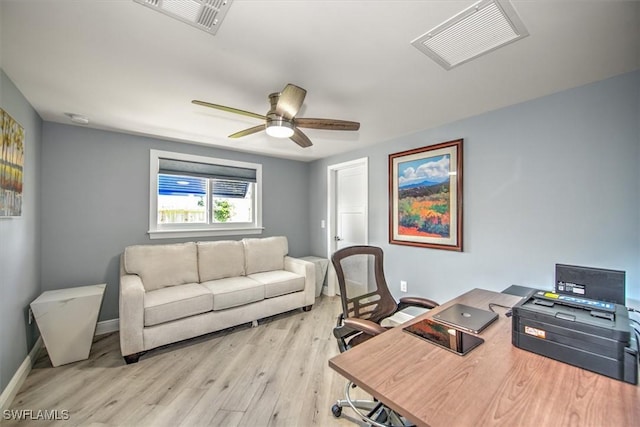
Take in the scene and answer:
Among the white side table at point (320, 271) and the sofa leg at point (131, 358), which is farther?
the white side table at point (320, 271)

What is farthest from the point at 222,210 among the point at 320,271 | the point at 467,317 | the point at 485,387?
the point at 485,387

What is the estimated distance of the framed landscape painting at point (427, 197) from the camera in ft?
9.06

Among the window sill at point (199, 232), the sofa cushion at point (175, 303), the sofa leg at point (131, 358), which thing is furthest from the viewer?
the window sill at point (199, 232)

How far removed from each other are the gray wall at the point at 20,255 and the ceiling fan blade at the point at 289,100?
1890 millimetres

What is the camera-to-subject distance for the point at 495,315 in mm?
1505

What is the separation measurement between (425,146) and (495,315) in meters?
2.06

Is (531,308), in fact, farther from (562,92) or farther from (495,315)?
(562,92)

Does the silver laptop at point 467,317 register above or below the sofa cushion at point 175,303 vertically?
above

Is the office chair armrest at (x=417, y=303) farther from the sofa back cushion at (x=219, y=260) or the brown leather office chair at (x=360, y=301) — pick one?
the sofa back cushion at (x=219, y=260)

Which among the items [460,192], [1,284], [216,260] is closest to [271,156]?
[216,260]

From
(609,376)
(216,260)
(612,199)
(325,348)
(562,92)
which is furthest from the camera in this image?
(216,260)

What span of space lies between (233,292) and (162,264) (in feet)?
2.92

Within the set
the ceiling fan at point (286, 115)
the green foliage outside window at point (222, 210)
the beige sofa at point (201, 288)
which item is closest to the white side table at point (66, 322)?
the beige sofa at point (201, 288)

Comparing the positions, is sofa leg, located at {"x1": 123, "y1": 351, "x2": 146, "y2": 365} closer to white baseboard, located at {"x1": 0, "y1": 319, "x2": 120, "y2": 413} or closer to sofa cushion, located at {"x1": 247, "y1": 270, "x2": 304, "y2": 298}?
white baseboard, located at {"x1": 0, "y1": 319, "x2": 120, "y2": 413}
